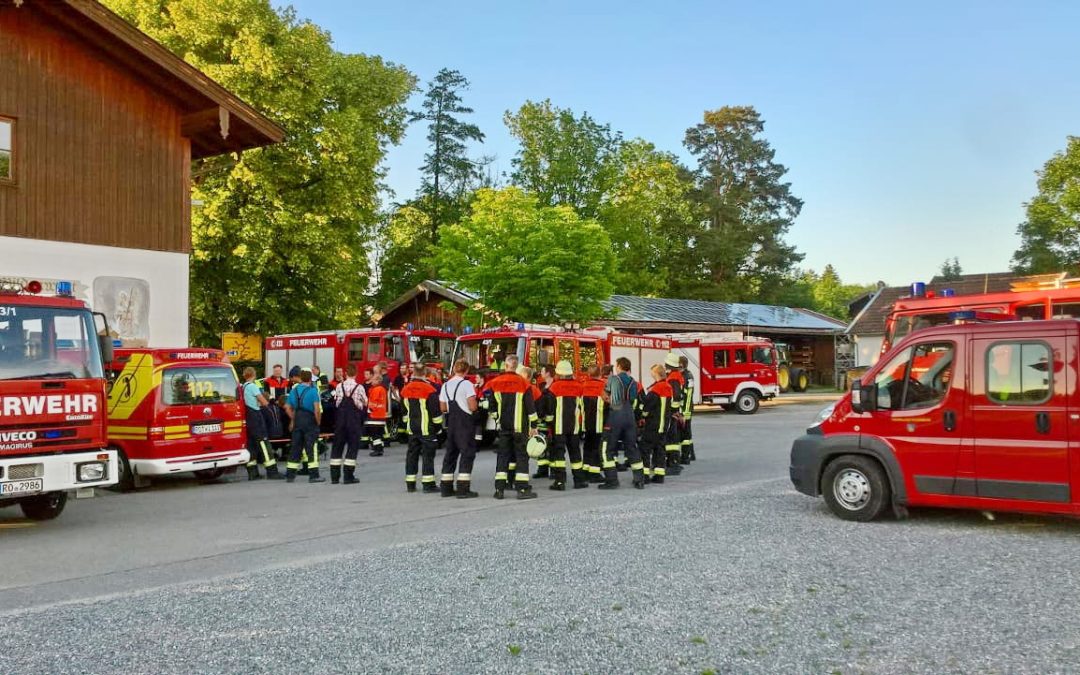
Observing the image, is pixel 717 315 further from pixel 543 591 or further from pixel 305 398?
pixel 543 591

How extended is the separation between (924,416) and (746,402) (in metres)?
21.1

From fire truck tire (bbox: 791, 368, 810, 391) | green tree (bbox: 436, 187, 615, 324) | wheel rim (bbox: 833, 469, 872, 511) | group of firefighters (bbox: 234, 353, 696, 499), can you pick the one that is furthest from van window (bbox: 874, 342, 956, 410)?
fire truck tire (bbox: 791, 368, 810, 391)

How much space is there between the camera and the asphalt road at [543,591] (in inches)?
189

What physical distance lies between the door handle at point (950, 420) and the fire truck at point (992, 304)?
134 inches

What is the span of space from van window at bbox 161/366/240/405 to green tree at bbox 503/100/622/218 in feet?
118

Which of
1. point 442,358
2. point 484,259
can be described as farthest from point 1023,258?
point 442,358

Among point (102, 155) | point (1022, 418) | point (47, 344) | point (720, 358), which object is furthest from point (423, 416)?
point (720, 358)

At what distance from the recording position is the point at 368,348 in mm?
21578

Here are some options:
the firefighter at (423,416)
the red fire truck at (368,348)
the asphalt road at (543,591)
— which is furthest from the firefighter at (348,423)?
the red fire truck at (368,348)

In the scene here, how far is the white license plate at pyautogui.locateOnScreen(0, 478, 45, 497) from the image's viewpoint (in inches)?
329

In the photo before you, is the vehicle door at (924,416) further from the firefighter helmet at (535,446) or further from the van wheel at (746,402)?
the van wheel at (746,402)

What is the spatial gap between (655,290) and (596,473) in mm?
43106

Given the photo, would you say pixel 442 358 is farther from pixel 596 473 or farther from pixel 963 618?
pixel 963 618

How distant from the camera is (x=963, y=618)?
5402 millimetres
